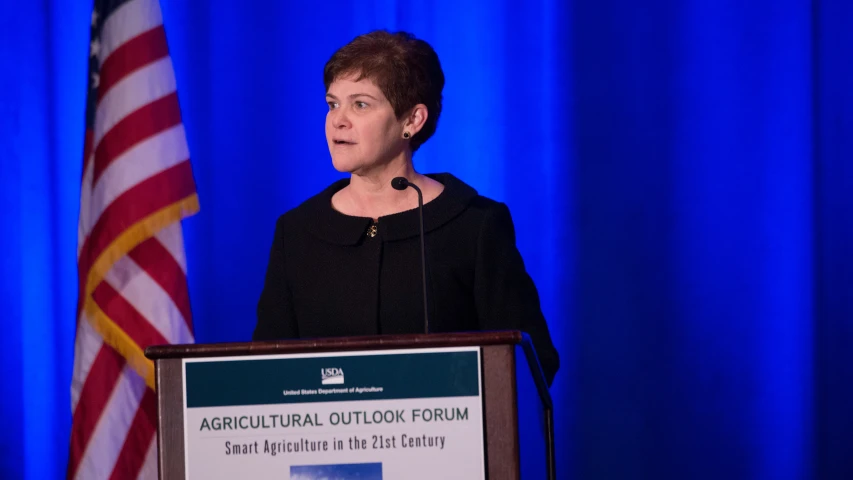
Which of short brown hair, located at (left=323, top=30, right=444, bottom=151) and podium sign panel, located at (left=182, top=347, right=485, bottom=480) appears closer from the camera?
podium sign panel, located at (left=182, top=347, right=485, bottom=480)

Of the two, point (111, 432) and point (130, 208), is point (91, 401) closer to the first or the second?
point (111, 432)

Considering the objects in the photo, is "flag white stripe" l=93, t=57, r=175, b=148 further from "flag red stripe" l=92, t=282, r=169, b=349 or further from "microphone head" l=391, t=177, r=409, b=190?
"microphone head" l=391, t=177, r=409, b=190

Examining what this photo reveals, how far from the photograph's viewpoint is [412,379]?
4.58ft

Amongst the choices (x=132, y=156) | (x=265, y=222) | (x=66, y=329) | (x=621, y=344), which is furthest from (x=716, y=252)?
(x=66, y=329)

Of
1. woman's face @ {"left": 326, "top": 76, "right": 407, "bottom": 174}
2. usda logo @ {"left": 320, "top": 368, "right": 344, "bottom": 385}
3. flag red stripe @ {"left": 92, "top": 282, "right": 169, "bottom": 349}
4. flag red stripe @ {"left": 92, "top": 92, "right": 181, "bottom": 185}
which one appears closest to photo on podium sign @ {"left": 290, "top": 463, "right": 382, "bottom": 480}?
usda logo @ {"left": 320, "top": 368, "right": 344, "bottom": 385}

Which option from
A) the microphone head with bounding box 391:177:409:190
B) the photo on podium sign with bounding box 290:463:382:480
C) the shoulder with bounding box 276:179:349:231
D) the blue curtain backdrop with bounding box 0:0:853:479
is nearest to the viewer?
the photo on podium sign with bounding box 290:463:382:480

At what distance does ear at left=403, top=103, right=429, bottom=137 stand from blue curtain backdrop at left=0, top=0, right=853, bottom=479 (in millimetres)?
1251

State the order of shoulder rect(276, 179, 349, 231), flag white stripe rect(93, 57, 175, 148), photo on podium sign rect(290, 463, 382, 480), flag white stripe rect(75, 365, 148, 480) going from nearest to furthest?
photo on podium sign rect(290, 463, 382, 480) < shoulder rect(276, 179, 349, 231) < flag white stripe rect(75, 365, 148, 480) < flag white stripe rect(93, 57, 175, 148)

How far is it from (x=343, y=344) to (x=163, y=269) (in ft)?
5.73

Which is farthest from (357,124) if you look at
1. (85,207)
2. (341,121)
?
(85,207)

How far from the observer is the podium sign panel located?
1384mm

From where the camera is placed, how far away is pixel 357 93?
2.19 metres

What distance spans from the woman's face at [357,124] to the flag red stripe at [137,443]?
1.21 meters

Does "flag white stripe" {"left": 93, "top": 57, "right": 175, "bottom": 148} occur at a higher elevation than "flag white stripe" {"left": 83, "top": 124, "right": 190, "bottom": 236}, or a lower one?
higher
